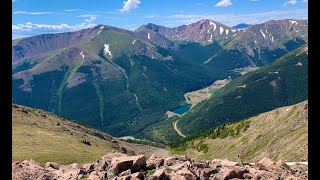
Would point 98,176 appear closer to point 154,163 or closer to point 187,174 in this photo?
point 154,163

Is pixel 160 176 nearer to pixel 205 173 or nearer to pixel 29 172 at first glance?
pixel 205 173

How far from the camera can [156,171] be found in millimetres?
35750

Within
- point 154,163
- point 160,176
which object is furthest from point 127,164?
point 160,176

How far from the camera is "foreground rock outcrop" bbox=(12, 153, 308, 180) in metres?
35.3

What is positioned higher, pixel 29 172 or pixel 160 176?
pixel 160 176

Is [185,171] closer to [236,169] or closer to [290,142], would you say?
[236,169]

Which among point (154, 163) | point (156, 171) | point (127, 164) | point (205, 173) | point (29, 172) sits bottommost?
point (29, 172)

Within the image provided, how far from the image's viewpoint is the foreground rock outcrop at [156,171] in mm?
35312

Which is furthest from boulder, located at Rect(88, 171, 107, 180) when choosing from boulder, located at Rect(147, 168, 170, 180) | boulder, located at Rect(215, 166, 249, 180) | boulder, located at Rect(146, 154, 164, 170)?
boulder, located at Rect(215, 166, 249, 180)

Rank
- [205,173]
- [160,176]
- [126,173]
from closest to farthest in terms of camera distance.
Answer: [160,176] < [205,173] < [126,173]

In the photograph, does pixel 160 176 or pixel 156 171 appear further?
pixel 156 171

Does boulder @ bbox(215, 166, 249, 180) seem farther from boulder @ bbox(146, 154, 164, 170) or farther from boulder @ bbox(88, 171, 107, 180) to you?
boulder @ bbox(88, 171, 107, 180)

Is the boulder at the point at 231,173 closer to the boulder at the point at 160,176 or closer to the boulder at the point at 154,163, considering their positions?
the boulder at the point at 160,176

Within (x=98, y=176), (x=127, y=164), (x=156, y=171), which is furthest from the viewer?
(x=127, y=164)
